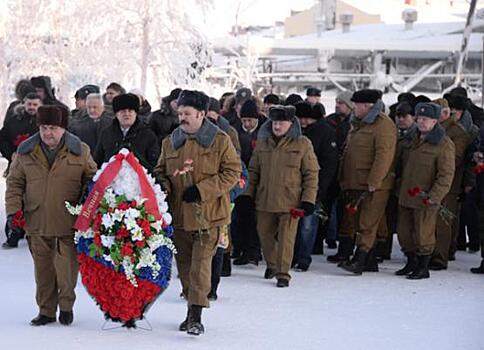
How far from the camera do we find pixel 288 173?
10.3m

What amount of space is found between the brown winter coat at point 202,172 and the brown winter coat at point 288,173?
7.57 feet

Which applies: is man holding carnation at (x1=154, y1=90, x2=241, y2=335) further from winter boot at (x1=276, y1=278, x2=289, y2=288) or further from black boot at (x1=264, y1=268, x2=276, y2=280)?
black boot at (x1=264, y1=268, x2=276, y2=280)

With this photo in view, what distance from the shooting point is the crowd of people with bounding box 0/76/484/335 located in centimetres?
786

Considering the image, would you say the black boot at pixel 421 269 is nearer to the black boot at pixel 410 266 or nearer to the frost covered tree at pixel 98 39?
the black boot at pixel 410 266

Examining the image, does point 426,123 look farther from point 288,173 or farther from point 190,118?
point 190,118

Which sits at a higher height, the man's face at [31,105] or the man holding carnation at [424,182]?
the man's face at [31,105]

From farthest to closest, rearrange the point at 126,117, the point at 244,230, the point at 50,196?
the point at 244,230, the point at 126,117, the point at 50,196

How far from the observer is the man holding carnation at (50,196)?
7.82 metres

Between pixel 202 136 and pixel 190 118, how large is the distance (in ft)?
0.55

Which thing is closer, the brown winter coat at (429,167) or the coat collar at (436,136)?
the brown winter coat at (429,167)

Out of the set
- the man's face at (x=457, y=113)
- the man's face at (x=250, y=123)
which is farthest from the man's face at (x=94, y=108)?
the man's face at (x=457, y=113)

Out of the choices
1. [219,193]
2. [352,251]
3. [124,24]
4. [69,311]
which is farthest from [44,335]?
[124,24]

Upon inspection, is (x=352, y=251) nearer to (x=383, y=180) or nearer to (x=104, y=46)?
(x=383, y=180)

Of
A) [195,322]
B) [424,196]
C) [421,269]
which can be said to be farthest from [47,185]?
[421,269]
